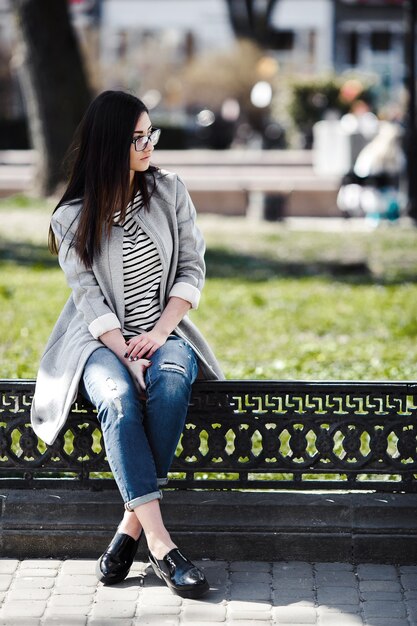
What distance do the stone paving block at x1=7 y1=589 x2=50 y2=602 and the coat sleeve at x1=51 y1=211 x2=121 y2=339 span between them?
922 mm

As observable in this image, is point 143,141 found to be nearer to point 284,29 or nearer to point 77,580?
point 77,580

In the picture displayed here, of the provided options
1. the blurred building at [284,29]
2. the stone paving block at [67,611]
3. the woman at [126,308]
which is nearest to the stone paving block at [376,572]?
the woman at [126,308]

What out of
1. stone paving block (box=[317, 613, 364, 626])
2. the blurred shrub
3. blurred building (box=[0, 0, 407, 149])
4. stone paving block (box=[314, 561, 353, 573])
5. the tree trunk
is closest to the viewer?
stone paving block (box=[317, 613, 364, 626])

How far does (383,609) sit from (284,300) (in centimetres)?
548

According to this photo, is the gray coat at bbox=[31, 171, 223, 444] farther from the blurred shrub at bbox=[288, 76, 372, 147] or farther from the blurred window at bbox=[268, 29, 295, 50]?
the blurred window at bbox=[268, 29, 295, 50]

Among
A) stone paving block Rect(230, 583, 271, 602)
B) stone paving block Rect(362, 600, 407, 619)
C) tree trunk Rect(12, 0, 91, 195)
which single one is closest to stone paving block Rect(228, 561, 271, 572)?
stone paving block Rect(230, 583, 271, 602)

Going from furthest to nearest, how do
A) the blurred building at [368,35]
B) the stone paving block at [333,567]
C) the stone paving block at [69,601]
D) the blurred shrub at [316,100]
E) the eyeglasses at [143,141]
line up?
the blurred building at [368,35] < the blurred shrub at [316,100] < the eyeglasses at [143,141] < the stone paving block at [333,567] < the stone paving block at [69,601]

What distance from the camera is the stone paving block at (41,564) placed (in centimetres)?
429

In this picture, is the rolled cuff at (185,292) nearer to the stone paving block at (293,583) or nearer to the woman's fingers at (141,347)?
the woman's fingers at (141,347)

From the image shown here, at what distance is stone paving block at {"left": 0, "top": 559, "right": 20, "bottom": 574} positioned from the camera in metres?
4.25

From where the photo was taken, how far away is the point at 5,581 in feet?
13.6

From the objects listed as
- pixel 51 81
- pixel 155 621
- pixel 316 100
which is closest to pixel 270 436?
pixel 155 621

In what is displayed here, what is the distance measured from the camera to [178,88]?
40.1m

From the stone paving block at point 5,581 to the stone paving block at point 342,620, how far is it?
1.08 meters
